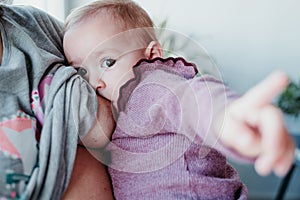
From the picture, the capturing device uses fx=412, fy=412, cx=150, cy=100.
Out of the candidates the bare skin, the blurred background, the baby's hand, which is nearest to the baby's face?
the bare skin

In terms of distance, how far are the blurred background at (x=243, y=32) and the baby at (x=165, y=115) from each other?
4.01 ft

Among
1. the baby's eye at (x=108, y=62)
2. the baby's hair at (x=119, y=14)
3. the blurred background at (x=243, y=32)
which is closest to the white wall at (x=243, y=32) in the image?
the blurred background at (x=243, y=32)

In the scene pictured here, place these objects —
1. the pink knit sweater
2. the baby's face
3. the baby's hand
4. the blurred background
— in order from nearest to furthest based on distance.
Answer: the baby's hand, the pink knit sweater, the baby's face, the blurred background

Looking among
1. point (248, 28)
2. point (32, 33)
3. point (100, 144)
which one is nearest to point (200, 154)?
point (100, 144)

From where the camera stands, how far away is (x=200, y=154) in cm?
Answer: 54

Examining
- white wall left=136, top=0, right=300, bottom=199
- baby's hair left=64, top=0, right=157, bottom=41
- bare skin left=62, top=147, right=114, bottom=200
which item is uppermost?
baby's hair left=64, top=0, right=157, bottom=41

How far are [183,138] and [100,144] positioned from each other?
0.15 metres

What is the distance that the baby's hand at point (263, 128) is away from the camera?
301mm

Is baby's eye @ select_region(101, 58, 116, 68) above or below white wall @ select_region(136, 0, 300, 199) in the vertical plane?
above

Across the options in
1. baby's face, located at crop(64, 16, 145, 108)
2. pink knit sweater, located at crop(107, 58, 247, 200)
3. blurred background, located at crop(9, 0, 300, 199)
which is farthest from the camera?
blurred background, located at crop(9, 0, 300, 199)

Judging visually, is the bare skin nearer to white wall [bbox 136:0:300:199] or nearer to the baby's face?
the baby's face

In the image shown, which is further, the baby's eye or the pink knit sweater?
the baby's eye

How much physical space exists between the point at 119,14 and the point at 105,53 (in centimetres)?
8

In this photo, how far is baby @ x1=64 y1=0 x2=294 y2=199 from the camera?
319mm
